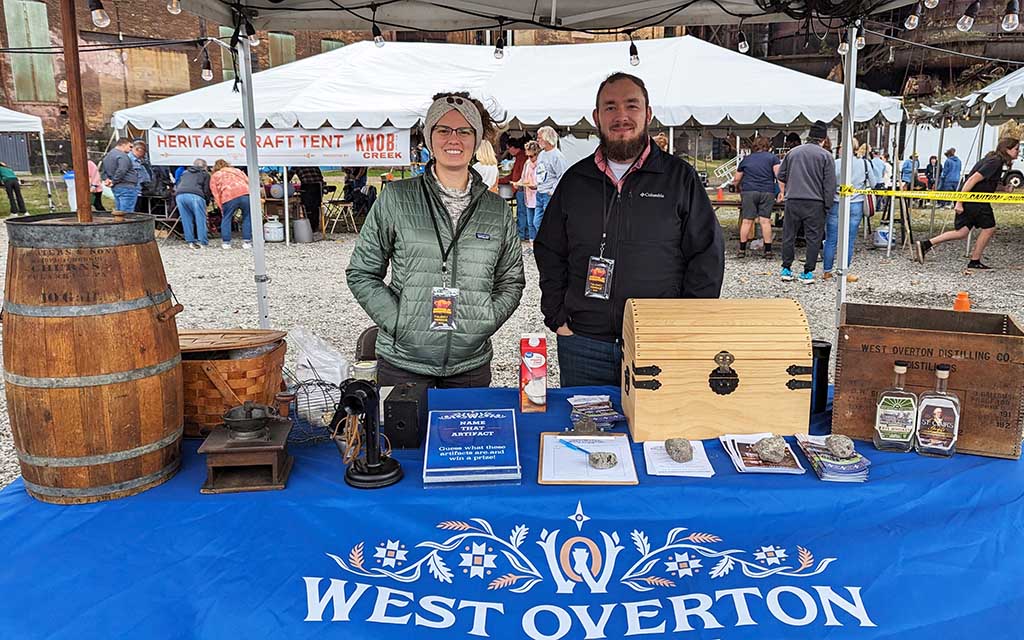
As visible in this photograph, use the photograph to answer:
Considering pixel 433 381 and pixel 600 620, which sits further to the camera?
pixel 433 381

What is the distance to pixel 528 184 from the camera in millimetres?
11500

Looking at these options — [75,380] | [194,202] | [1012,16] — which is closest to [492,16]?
[1012,16]

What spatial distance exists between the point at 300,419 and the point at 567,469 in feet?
2.57

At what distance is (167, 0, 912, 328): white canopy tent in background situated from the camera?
11.0 feet

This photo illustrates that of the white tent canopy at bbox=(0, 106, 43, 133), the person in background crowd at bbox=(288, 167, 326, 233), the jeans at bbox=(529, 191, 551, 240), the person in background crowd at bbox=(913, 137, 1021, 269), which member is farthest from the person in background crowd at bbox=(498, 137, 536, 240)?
the white tent canopy at bbox=(0, 106, 43, 133)

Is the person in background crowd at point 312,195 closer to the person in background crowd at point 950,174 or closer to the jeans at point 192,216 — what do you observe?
the jeans at point 192,216

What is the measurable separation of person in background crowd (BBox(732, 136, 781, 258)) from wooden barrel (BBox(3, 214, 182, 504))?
9629 mm

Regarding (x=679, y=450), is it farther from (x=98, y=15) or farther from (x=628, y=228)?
(x=98, y=15)

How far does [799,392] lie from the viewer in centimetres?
185

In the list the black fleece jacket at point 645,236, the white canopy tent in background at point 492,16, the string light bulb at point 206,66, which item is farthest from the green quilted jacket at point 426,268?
the string light bulb at point 206,66

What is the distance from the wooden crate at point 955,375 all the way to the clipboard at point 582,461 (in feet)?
1.90

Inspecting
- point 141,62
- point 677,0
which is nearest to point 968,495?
point 677,0

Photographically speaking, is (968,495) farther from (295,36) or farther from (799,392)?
(295,36)

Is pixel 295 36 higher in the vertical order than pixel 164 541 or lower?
higher
